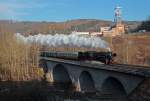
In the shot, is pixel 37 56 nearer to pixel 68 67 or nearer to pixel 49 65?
pixel 49 65

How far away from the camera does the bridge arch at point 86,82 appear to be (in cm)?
7262

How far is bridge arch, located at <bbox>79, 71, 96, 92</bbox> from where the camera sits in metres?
72.6

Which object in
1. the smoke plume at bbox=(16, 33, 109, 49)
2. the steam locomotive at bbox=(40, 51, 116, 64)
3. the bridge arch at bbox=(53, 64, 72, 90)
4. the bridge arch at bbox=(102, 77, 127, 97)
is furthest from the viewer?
the smoke plume at bbox=(16, 33, 109, 49)

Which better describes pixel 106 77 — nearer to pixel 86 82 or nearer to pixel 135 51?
pixel 86 82

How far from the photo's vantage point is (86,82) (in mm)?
74188

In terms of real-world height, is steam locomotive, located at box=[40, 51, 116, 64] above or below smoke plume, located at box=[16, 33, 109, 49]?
below

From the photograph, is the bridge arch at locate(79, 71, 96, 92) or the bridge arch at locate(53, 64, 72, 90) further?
the bridge arch at locate(53, 64, 72, 90)

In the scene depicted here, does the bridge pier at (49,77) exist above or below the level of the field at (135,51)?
below

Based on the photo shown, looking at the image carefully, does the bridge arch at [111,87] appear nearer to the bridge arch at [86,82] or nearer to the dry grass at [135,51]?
the bridge arch at [86,82]

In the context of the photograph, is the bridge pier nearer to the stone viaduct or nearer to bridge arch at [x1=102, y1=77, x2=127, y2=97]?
the stone viaduct

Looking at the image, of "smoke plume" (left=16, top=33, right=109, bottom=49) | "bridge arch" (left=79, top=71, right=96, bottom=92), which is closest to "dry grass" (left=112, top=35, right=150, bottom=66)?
"smoke plume" (left=16, top=33, right=109, bottom=49)

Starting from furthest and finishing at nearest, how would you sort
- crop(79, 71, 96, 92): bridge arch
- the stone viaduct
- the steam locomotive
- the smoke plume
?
the smoke plume → crop(79, 71, 96, 92): bridge arch → the steam locomotive → the stone viaduct

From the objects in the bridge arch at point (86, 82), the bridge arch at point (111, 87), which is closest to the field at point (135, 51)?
the bridge arch at point (86, 82)

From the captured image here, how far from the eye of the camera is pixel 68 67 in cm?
8394
